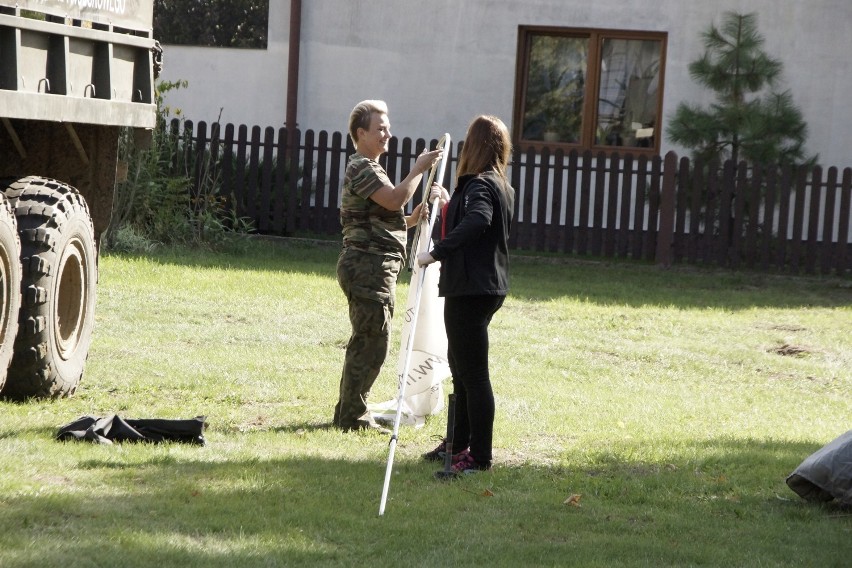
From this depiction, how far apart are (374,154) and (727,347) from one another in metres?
4.75

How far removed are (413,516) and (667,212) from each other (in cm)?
1093

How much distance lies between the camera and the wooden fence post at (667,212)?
15.6 m

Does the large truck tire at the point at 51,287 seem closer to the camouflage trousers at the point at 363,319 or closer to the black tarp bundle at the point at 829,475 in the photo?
the camouflage trousers at the point at 363,319

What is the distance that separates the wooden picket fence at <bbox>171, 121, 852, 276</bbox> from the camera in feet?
50.6

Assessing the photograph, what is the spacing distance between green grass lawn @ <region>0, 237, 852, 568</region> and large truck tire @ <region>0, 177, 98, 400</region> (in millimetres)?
187

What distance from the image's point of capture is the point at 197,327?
9.96m

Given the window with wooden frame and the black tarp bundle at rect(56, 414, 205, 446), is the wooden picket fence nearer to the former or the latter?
the window with wooden frame

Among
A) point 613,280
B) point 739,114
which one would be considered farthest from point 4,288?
point 739,114

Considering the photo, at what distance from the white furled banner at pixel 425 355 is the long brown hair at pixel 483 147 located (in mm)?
780

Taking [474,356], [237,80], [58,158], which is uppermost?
[237,80]

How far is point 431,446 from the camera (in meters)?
6.75

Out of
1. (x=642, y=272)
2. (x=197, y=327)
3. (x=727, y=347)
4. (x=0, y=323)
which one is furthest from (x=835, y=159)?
(x=0, y=323)

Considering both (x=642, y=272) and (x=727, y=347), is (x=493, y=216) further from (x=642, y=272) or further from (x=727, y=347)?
(x=642, y=272)

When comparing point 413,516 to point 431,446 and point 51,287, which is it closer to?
point 431,446
